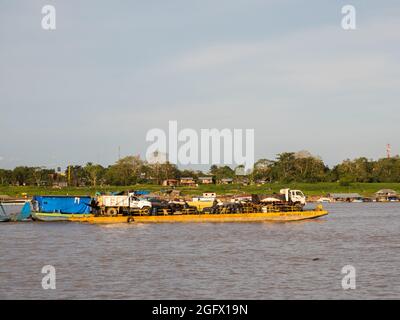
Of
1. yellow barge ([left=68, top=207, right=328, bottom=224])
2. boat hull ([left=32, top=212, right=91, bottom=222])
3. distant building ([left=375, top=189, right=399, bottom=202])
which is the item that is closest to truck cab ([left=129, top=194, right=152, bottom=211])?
yellow barge ([left=68, top=207, right=328, bottom=224])

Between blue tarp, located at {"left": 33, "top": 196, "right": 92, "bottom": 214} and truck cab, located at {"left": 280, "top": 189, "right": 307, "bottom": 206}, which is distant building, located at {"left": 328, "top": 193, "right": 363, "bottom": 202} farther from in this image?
blue tarp, located at {"left": 33, "top": 196, "right": 92, "bottom": 214}

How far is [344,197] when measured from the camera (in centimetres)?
14512

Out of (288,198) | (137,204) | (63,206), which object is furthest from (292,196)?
(63,206)

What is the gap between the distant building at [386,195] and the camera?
144 metres

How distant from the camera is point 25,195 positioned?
14962cm

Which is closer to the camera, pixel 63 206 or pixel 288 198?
pixel 288 198

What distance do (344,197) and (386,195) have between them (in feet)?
31.9

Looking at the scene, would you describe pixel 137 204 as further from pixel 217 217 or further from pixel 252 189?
pixel 252 189

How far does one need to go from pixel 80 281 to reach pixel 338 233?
30.3 meters

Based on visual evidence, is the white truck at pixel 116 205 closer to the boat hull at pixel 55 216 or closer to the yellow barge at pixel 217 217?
the yellow barge at pixel 217 217

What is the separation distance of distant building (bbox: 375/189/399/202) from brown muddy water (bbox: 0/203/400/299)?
85690 millimetres

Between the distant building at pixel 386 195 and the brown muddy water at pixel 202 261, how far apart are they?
8569cm

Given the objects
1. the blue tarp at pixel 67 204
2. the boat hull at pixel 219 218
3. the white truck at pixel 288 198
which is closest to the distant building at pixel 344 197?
the white truck at pixel 288 198
